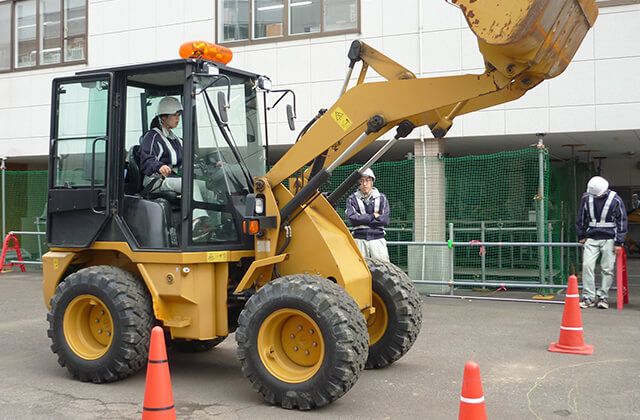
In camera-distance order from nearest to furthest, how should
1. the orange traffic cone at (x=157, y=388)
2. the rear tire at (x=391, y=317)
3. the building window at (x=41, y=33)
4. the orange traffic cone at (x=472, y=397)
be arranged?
the orange traffic cone at (x=472, y=397) → the orange traffic cone at (x=157, y=388) → the rear tire at (x=391, y=317) → the building window at (x=41, y=33)

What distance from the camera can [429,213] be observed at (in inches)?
476

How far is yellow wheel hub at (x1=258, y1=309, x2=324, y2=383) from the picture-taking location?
5.09m

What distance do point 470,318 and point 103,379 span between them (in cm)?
520

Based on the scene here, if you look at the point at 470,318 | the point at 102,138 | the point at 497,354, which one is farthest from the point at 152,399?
the point at 470,318

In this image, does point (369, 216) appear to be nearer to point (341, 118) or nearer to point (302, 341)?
point (341, 118)

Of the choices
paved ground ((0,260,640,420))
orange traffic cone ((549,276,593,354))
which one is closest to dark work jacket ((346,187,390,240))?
paved ground ((0,260,640,420))

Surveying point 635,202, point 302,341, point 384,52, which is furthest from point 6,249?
point 635,202

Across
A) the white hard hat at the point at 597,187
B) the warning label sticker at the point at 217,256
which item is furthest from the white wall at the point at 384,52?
the warning label sticker at the point at 217,256

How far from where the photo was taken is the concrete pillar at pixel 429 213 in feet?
38.9

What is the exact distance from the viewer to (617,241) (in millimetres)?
9805

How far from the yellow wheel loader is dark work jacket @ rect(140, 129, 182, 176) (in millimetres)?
149

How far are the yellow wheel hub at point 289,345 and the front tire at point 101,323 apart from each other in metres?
1.17

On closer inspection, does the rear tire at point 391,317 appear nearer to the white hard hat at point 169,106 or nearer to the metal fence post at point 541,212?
the white hard hat at point 169,106

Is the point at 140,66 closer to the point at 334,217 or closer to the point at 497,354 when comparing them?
the point at 334,217
